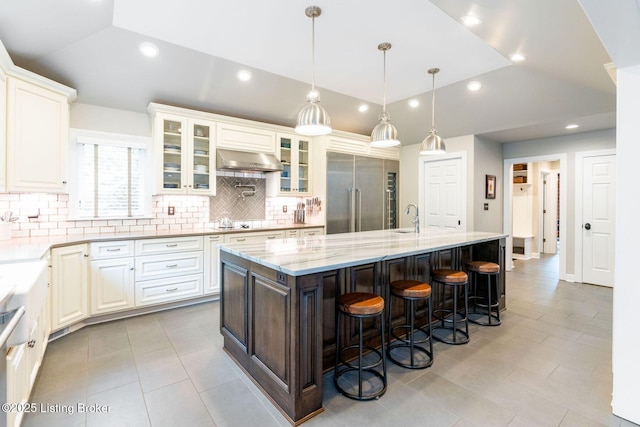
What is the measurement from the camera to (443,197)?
5664 millimetres

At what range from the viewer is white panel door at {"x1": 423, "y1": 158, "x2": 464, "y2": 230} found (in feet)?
17.9

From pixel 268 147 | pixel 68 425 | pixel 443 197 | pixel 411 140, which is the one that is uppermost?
pixel 411 140

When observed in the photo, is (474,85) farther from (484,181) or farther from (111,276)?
(111,276)

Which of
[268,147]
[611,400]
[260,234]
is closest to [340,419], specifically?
[611,400]

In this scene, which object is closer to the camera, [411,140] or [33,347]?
[33,347]

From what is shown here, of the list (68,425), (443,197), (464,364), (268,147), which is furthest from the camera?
(443,197)

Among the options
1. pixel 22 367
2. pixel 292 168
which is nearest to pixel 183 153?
pixel 292 168

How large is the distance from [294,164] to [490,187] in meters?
3.57

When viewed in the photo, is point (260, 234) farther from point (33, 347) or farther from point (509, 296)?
point (509, 296)

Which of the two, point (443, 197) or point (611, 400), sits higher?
point (443, 197)

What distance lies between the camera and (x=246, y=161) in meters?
4.29

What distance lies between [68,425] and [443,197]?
5.57 m

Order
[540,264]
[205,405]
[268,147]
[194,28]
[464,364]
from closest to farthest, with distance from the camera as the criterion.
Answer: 1. [205,405]
2. [464,364]
3. [194,28]
4. [268,147]
5. [540,264]

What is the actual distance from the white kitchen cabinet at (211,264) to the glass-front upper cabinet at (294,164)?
1.31 metres
